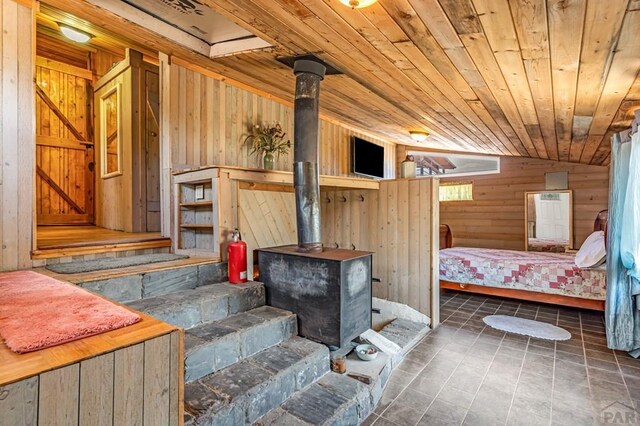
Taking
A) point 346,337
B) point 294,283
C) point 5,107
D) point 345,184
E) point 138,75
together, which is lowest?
point 346,337

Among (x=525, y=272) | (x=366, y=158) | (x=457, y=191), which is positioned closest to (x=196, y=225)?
(x=366, y=158)

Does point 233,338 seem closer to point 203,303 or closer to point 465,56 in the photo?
point 203,303

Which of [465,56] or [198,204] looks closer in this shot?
[465,56]

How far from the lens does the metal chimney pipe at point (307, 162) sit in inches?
106

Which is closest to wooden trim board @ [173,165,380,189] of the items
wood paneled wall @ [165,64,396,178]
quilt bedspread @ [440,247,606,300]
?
wood paneled wall @ [165,64,396,178]

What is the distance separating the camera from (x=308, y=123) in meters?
2.73

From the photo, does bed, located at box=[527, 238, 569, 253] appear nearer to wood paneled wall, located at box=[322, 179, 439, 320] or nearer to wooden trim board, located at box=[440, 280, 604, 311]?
wooden trim board, located at box=[440, 280, 604, 311]

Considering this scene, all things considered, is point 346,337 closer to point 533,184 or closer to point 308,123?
point 308,123

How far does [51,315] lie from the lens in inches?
51.1

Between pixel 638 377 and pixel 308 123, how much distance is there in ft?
11.1

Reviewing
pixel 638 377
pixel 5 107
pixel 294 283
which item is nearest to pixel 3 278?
pixel 5 107

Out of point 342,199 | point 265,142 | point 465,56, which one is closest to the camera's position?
point 465,56

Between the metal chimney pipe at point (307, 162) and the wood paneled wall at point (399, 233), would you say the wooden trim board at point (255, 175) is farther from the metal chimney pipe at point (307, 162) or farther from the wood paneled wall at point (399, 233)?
the wood paneled wall at point (399, 233)

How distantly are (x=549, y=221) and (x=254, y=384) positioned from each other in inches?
250
